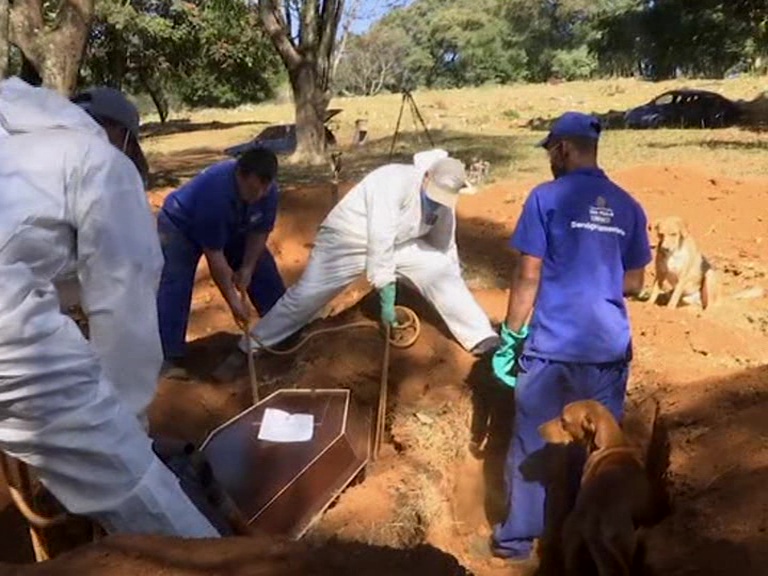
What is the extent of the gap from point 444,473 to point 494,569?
47.0 inches

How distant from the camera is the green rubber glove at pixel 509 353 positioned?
19.4 ft

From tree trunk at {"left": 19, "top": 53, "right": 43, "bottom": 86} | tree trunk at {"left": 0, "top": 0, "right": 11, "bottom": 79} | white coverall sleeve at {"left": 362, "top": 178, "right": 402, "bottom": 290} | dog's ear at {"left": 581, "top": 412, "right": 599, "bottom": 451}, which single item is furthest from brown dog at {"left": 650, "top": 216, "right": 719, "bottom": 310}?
tree trunk at {"left": 19, "top": 53, "right": 43, "bottom": 86}

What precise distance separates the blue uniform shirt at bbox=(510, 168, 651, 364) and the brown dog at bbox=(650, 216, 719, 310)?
339 centimetres

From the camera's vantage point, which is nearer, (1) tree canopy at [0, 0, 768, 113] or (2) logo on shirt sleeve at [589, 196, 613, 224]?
(2) logo on shirt sleeve at [589, 196, 613, 224]

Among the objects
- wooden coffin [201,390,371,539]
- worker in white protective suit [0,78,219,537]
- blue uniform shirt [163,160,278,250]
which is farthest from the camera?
blue uniform shirt [163,160,278,250]

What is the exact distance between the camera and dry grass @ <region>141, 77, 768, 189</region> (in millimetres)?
16969

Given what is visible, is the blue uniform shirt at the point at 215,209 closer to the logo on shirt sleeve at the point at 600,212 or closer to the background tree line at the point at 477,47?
the logo on shirt sleeve at the point at 600,212

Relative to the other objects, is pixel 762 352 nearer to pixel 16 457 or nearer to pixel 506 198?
pixel 506 198

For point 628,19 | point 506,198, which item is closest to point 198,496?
point 506,198

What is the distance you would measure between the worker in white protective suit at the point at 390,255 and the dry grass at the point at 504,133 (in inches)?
287

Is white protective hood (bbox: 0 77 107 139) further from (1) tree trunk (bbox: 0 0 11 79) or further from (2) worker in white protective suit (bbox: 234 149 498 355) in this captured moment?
(1) tree trunk (bbox: 0 0 11 79)

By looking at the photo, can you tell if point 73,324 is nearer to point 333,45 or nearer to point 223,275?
point 223,275

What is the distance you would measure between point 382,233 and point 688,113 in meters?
20.9

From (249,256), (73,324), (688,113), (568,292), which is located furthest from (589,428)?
(688,113)
